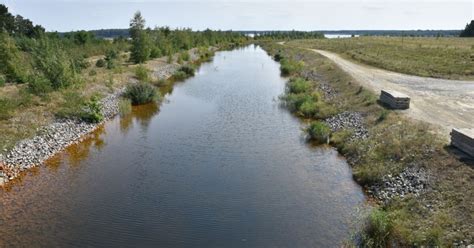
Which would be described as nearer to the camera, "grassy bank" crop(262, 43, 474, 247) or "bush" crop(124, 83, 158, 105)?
"grassy bank" crop(262, 43, 474, 247)

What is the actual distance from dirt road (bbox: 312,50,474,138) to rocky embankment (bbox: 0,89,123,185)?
21074 mm

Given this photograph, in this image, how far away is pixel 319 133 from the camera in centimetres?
2481

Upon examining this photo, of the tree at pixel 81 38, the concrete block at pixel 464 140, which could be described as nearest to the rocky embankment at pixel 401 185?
the concrete block at pixel 464 140

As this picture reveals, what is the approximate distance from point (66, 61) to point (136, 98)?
665cm

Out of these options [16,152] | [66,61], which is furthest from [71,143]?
[66,61]

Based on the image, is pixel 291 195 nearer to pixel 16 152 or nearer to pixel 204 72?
pixel 16 152

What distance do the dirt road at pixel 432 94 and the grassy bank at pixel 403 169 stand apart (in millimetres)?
1830

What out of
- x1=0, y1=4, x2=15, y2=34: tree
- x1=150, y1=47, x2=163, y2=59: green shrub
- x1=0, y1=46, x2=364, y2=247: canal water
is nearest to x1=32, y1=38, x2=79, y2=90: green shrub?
x1=0, y1=46, x2=364, y2=247: canal water

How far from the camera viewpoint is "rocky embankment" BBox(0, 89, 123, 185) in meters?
19.4

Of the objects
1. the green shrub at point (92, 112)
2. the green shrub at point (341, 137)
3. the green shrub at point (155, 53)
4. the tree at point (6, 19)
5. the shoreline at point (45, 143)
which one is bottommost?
the green shrub at point (341, 137)

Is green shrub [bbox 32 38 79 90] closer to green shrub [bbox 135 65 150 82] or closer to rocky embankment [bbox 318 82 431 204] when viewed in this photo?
→ green shrub [bbox 135 65 150 82]

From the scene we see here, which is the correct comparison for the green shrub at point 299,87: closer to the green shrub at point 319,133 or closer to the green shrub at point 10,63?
the green shrub at point 319,133

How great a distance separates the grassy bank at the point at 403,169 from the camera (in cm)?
1320

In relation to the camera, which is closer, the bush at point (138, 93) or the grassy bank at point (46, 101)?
the grassy bank at point (46, 101)
